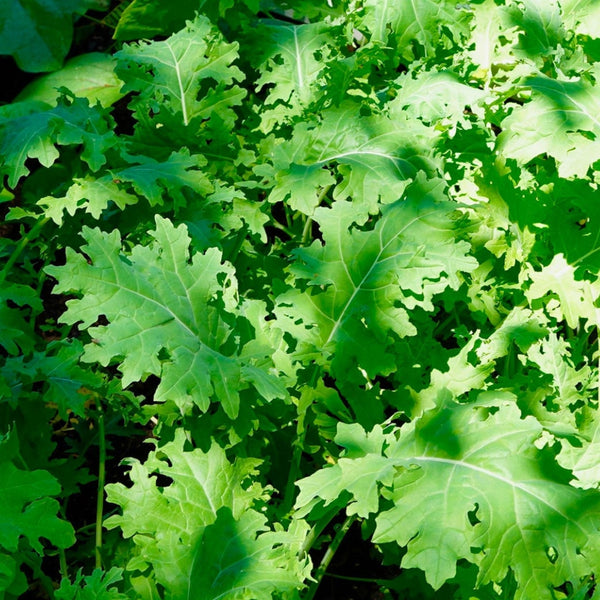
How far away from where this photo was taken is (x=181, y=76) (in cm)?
278

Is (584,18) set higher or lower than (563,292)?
higher

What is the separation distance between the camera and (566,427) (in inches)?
78.0

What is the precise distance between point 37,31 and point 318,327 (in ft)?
7.99

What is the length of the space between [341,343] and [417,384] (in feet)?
1.08

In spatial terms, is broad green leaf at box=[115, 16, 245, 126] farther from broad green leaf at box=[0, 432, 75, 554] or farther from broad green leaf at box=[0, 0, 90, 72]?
broad green leaf at box=[0, 432, 75, 554]

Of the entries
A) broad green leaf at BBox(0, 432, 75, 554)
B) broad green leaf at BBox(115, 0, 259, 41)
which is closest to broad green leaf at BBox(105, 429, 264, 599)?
broad green leaf at BBox(0, 432, 75, 554)

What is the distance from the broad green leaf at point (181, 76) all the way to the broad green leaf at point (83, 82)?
0.82m

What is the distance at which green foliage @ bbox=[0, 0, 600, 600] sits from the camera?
174 centimetres

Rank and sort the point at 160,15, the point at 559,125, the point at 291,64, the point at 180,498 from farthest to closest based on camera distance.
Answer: the point at 160,15, the point at 291,64, the point at 559,125, the point at 180,498

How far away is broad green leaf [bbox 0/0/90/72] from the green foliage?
2.22 ft

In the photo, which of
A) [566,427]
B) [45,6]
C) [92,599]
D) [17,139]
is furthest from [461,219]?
[45,6]

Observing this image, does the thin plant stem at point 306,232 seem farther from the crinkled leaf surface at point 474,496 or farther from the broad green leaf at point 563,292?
the crinkled leaf surface at point 474,496

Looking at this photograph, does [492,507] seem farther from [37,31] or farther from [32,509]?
[37,31]

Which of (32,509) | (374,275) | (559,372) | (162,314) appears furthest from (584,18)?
(32,509)
